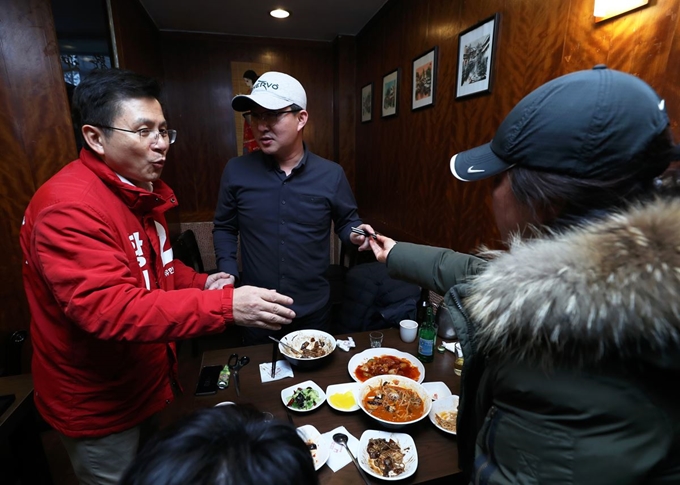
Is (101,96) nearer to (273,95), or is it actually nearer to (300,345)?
(273,95)

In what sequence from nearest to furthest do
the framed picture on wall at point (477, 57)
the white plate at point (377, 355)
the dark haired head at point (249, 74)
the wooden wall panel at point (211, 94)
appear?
the white plate at point (377, 355) → the framed picture on wall at point (477, 57) → the wooden wall panel at point (211, 94) → the dark haired head at point (249, 74)

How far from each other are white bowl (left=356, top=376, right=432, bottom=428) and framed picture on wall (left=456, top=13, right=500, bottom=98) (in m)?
1.69

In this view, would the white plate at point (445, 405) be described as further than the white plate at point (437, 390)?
No

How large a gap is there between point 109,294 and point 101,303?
0.03 meters

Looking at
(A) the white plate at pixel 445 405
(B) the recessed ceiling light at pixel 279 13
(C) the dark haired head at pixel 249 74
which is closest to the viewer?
(A) the white plate at pixel 445 405

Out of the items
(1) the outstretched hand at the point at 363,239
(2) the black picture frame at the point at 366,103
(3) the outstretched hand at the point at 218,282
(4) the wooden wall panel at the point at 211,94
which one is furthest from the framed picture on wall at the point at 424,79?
(3) the outstretched hand at the point at 218,282

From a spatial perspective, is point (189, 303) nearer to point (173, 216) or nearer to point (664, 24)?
point (664, 24)

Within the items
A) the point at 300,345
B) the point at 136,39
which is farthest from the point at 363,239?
the point at 136,39

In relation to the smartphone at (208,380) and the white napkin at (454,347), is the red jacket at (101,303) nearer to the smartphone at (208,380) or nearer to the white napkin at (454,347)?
the smartphone at (208,380)

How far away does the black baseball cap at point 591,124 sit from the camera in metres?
0.58

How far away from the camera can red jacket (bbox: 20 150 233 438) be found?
35.3 inches

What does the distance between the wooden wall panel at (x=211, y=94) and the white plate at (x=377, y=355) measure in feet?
11.4

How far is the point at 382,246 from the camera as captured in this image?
4.81 ft

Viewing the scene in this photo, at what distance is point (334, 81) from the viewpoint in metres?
4.36
